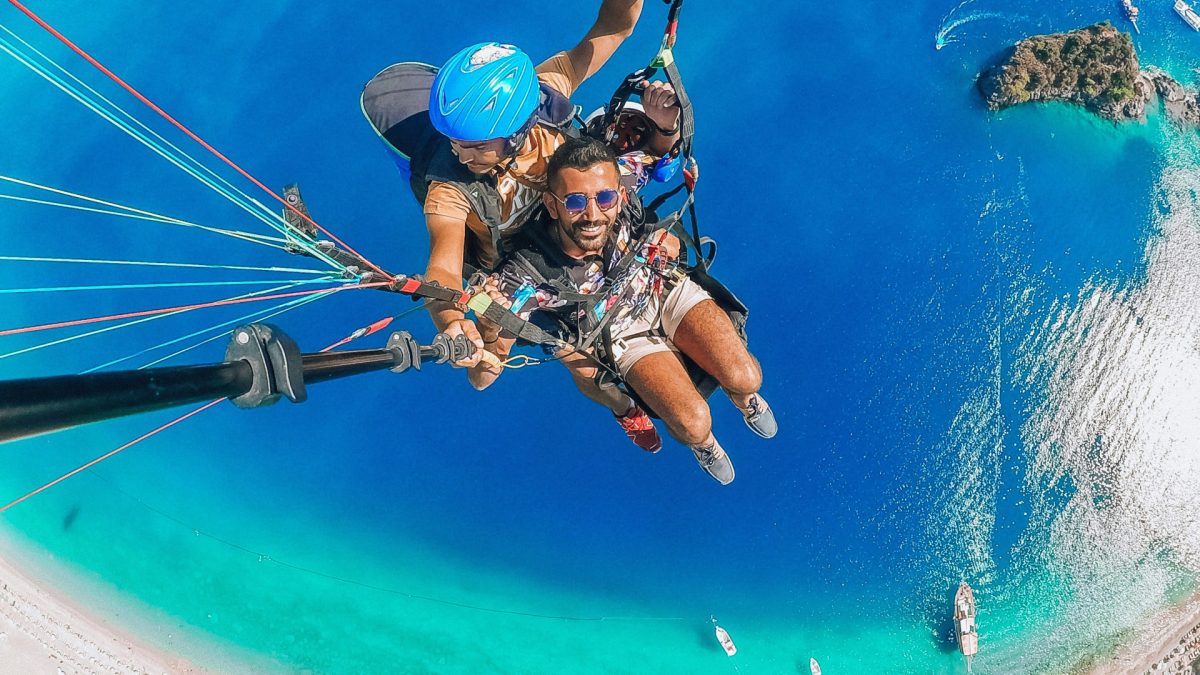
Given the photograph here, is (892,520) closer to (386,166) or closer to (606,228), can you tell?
(606,228)

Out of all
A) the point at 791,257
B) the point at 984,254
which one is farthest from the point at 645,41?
the point at 984,254

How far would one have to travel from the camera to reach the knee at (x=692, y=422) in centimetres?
331

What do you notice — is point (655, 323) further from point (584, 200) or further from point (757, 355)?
point (757, 355)

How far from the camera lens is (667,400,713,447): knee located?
130 inches

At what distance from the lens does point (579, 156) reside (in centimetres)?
271

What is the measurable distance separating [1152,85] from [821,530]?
404 centimetres

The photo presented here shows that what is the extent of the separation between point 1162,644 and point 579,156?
Result: 19.1ft

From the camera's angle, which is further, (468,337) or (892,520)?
(892,520)

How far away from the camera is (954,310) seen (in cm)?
510

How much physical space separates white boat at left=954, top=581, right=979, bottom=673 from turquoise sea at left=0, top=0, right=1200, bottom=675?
0.13 m

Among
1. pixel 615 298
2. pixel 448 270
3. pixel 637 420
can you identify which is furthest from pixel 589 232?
pixel 637 420

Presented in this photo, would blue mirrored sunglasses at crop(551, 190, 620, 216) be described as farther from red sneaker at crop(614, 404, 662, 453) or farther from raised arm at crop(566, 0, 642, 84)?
red sneaker at crop(614, 404, 662, 453)

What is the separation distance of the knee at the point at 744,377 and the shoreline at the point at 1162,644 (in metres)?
4.20

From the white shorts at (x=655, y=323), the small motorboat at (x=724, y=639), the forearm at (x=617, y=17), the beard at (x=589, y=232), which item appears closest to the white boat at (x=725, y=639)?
the small motorboat at (x=724, y=639)
